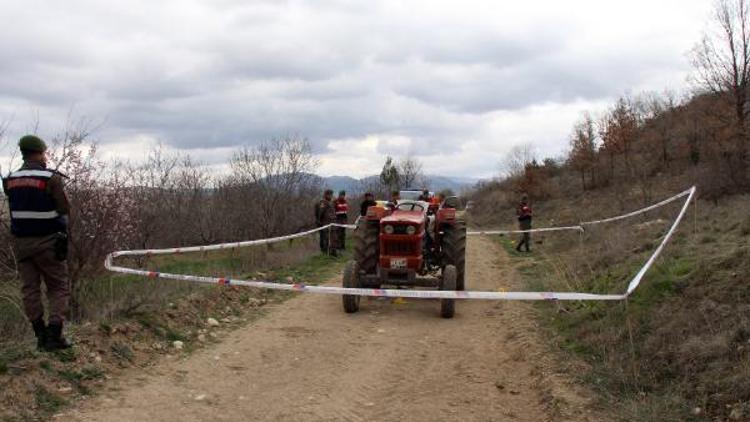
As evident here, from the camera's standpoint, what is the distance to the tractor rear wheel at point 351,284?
30.1ft

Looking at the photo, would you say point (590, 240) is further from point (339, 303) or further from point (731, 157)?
point (731, 157)

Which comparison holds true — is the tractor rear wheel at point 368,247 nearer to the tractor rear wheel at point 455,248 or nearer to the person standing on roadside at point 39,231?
the tractor rear wheel at point 455,248

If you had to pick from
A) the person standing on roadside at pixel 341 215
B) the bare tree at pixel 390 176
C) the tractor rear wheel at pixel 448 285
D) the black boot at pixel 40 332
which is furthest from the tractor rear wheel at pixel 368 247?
the bare tree at pixel 390 176

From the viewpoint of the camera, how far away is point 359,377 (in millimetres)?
6234

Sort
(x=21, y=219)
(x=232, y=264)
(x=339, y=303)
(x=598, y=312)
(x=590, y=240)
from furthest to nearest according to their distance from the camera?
(x=590, y=240), (x=232, y=264), (x=339, y=303), (x=598, y=312), (x=21, y=219)

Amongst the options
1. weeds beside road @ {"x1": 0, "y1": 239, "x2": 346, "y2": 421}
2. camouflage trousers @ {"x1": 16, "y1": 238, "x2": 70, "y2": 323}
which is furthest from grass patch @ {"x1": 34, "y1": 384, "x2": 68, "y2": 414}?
camouflage trousers @ {"x1": 16, "y1": 238, "x2": 70, "y2": 323}

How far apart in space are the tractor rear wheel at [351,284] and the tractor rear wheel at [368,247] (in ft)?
1.06

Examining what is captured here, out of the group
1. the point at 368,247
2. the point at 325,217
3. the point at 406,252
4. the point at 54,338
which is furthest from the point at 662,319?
the point at 325,217

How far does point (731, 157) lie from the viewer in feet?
82.4

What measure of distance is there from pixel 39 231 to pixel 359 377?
340 cm

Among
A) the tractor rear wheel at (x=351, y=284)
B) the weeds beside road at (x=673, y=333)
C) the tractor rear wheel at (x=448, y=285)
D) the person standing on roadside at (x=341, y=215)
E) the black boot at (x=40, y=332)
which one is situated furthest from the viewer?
the person standing on roadside at (x=341, y=215)

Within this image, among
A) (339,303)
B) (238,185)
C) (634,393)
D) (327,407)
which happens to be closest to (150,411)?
(327,407)

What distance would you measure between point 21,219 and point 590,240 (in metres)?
14.4

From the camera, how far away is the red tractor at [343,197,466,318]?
9453mm
